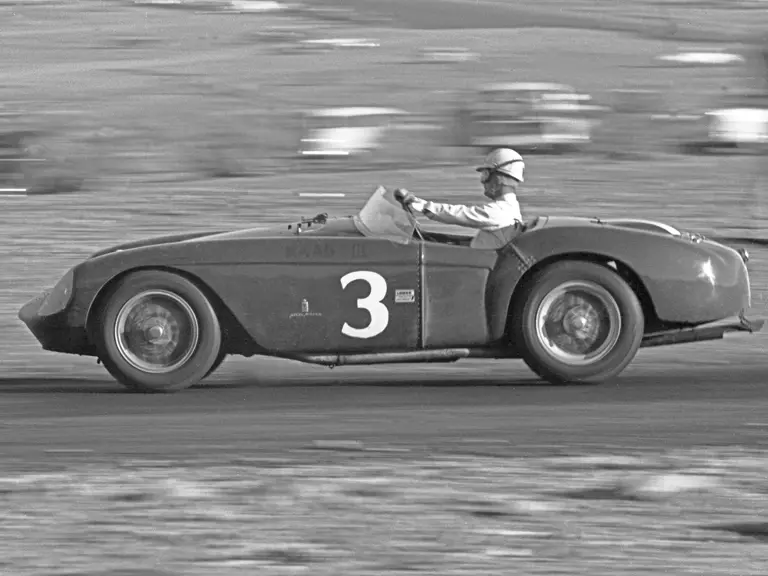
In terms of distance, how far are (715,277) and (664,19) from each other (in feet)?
105

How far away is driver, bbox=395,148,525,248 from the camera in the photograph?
855 centimetres

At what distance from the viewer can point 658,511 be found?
18.7 feet

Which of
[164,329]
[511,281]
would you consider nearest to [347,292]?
[511,281]

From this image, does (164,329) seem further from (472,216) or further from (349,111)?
(349,111)

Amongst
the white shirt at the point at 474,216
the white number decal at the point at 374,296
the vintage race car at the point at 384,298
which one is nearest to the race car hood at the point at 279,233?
the vintage race car at the point at 384,298

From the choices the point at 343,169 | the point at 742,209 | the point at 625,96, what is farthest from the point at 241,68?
the point at 742,209

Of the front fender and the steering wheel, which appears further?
the steering wheel

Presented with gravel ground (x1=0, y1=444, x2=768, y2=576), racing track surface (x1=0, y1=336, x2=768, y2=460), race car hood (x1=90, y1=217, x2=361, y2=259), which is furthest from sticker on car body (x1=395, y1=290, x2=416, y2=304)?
gravel ground (x1=0, y1=444, x2=768, y2=576)

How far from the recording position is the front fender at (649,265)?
27.7 ft

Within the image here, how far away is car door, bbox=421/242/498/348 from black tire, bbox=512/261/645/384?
216 millimetres

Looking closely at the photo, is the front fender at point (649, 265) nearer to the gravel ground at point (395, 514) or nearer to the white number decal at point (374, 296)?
the white number decal at point (374, 296)

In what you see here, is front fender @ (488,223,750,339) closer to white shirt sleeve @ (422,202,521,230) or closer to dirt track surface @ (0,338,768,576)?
white shirt sleeve @ (422,202,521,230)

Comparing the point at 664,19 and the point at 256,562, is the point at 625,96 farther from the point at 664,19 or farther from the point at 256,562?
the point at 256,562

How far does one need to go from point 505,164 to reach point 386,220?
2.36 ft
